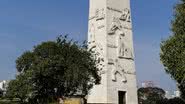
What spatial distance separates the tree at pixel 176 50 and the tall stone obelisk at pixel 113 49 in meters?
11.3

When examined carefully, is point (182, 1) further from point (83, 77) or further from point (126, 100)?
point (126, 100)

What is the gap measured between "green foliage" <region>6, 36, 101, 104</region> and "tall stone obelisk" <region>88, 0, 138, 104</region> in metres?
7.15

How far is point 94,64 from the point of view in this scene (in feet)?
119

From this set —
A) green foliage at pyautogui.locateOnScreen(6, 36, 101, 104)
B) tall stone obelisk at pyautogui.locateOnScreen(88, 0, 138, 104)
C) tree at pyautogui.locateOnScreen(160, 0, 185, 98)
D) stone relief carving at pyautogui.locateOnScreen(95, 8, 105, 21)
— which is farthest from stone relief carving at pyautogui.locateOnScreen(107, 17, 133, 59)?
→ tree at pyautogui.locateOnScreen(160, 0, 185, 98)

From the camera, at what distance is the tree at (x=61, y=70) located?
110 ft

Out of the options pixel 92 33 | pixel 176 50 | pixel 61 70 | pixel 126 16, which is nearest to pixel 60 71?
pixel 61 70

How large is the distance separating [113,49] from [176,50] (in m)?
13.5

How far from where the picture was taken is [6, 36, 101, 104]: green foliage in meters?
33.6

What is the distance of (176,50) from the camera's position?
3231cm

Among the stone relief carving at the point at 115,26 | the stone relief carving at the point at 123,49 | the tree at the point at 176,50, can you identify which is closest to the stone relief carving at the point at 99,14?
the stone relief carving at the point at 115,26

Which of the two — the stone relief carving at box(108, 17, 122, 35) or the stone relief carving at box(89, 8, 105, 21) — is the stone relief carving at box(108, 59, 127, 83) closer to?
the stone relief carving at box(108, 17, 122, 35)

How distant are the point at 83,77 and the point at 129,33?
1510cm

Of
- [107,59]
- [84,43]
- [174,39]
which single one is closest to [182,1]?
[174,39]

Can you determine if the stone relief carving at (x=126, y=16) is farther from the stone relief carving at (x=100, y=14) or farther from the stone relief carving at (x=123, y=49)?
the stone relief carving at (x=100, y=14)
